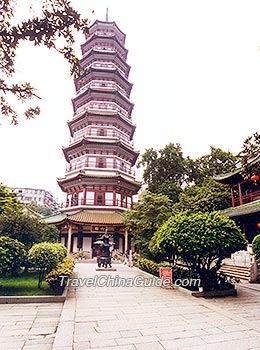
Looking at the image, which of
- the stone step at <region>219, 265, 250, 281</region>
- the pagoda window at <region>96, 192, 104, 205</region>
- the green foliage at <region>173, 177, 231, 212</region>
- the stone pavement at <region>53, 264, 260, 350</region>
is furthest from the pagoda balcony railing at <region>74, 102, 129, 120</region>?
the stone pavement at <region>53, 264, 260, 350</region>

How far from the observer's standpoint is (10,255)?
8.01 m

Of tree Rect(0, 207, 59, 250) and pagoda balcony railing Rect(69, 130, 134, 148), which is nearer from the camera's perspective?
tree Rect(0, 207, 59, 250)

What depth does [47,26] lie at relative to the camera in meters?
3.57

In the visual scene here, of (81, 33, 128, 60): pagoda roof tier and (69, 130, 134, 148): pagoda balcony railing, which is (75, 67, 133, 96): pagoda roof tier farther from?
(69, 130, 134, 148): pagoda balcony railing

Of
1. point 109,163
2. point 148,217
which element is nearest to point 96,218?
point 109,163

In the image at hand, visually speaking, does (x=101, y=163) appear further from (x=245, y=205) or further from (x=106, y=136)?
(x=245, y=205)

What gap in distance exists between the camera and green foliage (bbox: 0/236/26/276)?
780 centimetres

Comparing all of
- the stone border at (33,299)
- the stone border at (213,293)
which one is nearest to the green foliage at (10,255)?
the stone border at (33,299)

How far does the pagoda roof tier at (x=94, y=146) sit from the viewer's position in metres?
25.1

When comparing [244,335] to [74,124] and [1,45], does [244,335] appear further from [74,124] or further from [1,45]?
[74,124]

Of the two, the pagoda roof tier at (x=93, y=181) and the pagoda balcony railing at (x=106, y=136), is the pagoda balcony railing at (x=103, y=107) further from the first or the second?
the pagoda roof tier at (x=93, y=181)

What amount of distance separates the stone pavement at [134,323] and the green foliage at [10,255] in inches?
63.2

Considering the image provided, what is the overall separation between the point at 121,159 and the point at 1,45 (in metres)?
22.4

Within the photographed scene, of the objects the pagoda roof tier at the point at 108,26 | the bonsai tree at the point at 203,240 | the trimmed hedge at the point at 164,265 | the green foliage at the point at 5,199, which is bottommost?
the trimmed hedge at the point at 164,265
